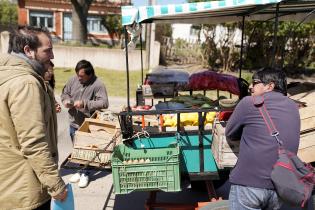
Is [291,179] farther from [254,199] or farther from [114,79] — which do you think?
[114,79]

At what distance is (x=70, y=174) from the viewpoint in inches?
231

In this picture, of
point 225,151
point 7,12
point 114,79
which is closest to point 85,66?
point 225,151

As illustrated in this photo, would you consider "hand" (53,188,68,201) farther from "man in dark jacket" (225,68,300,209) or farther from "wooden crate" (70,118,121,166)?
"wooden crate" (70,118,121,166)

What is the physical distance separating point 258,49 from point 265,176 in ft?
46.1

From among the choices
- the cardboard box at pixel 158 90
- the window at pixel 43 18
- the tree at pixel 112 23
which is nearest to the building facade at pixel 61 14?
the window at pixel 43 18

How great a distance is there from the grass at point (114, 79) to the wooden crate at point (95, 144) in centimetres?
711

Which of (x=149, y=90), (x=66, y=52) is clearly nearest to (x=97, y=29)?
(x=66, y=52)

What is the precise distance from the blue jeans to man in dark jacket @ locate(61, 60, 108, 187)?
279cm

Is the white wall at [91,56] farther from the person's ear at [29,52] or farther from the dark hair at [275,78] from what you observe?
the person's ear at [29,52]

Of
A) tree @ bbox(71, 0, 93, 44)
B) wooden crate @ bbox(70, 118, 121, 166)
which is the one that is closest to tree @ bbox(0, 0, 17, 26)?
tree @ bbox(71, 0, 93, 44)

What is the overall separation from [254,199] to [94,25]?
117ft

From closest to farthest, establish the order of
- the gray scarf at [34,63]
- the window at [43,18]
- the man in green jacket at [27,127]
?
the man in green jacket at [27,127] → the gray scarf at [34,63] → the window at [43,18]

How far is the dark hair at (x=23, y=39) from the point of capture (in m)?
2.54

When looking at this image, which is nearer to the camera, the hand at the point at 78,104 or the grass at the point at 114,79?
the hand at the point at 78,104
